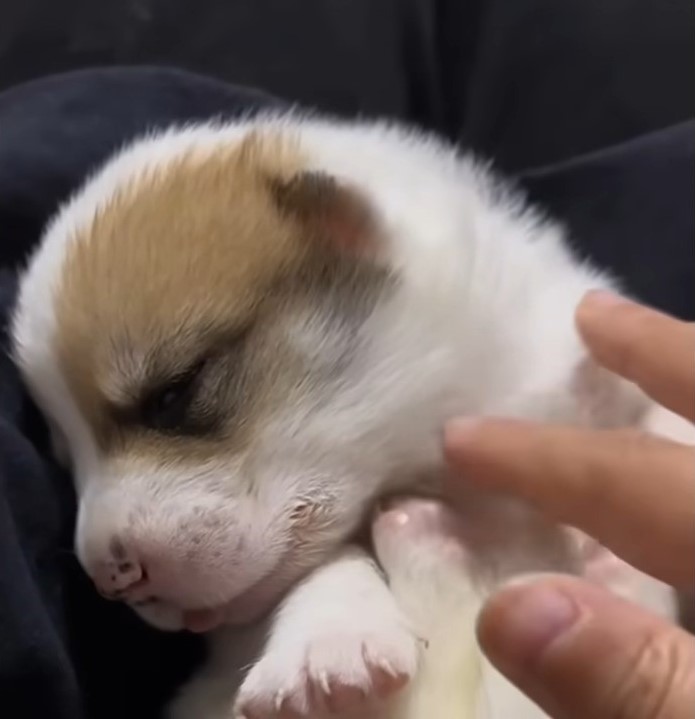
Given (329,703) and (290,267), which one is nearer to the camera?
(329,703)

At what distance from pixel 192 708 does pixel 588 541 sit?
13.9 inches

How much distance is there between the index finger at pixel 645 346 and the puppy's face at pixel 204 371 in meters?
0.19

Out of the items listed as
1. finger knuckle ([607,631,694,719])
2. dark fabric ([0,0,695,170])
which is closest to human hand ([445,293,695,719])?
finger knuckle ([607,631,694,719])

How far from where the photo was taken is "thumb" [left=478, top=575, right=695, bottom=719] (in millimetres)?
740

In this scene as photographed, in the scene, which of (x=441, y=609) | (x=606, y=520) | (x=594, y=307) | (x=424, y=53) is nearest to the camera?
(x=606, y=520)

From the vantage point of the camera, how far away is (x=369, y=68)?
202 cm

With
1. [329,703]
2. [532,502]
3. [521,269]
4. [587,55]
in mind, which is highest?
[587,55]

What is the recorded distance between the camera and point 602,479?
3.07 ft

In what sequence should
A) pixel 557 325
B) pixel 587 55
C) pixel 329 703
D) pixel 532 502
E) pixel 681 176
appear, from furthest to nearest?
pixel 587 55 → pixel 681 176 → pixel 557 325 → pixel 532 502 → pixel 329 703

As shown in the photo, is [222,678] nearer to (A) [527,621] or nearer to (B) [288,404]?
(B) [288,404]

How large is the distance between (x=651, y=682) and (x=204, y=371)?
48 cm

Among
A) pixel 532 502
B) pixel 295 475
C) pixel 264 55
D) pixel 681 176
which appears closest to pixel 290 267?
pixel 295 475

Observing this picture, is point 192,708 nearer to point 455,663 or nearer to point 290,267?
point 455,663

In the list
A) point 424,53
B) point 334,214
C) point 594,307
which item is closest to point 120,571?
point 334,214
